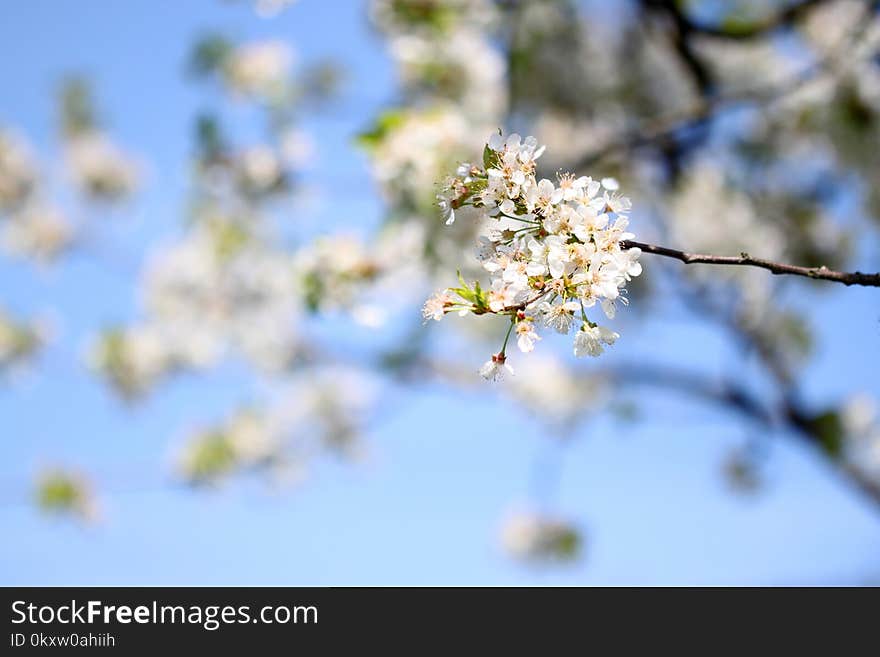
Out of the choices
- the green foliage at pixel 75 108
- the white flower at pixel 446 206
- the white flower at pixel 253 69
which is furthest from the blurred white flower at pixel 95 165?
the white flower at pixel 446 206

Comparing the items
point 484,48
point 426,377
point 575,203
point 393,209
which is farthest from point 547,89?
point 575,203

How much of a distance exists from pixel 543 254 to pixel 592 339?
0.13m

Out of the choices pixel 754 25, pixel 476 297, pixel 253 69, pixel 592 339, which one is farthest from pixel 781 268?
pixel 253 69

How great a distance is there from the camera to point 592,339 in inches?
42.4

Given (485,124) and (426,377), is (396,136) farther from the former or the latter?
(426,377)

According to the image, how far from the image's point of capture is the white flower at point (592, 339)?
3.51ft

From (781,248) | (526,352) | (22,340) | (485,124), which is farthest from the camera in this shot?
(22,340)

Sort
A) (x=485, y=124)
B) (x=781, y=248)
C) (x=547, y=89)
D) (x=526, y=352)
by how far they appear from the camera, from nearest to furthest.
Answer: (x=526, y=352)
(x=485, y=124)
(x=781, y=248)
(x=547, y=89)

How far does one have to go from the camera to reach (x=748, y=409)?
490 centimetres

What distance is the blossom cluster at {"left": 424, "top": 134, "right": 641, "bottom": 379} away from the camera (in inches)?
41.4

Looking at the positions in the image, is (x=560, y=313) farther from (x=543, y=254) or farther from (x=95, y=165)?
(x=95, y=165)

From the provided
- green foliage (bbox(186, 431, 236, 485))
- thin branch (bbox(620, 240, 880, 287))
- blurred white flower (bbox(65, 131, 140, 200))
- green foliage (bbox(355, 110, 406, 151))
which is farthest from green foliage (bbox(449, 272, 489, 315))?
blurred white flower (bbox(65, 131, 140, 200))

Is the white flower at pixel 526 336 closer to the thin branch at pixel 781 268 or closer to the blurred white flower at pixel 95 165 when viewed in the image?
the thin branch at pixel 781 268

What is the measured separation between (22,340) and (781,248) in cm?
592
